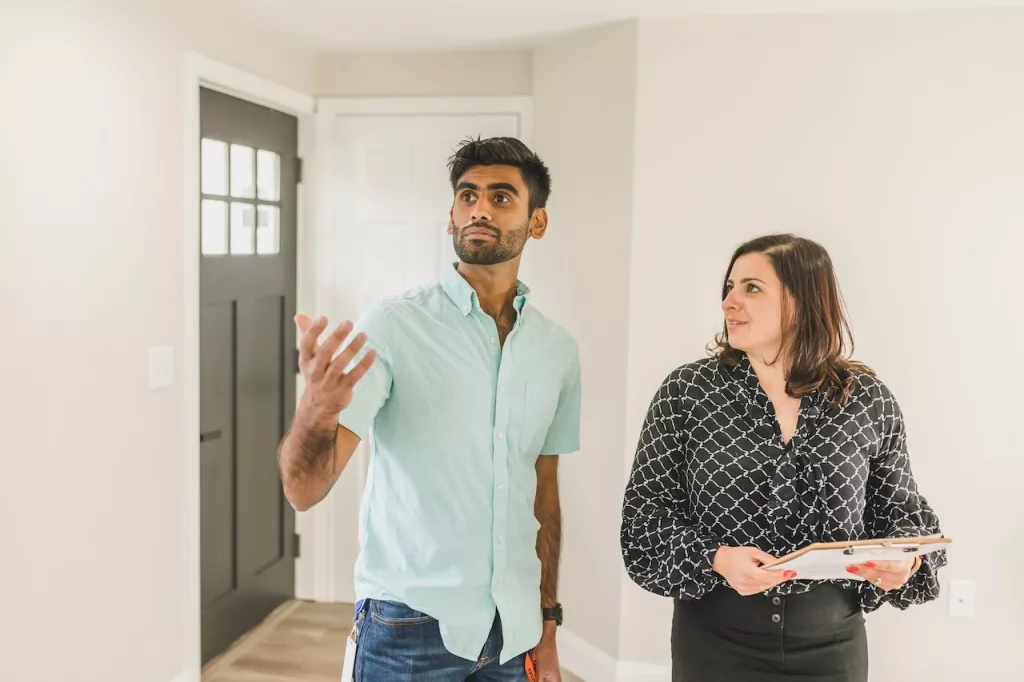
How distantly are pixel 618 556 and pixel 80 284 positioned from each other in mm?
1896

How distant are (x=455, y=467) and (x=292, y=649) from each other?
2.17 metres

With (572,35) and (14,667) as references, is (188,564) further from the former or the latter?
(572,35)

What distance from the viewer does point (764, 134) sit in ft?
9.13

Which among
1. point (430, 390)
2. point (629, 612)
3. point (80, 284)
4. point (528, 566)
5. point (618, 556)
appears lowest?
point (629, 612)

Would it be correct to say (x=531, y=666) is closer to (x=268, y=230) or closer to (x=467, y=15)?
(x=467, y=15)

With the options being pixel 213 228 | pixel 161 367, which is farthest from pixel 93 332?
pixel 213 228

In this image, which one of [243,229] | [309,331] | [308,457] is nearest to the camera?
[309,331]

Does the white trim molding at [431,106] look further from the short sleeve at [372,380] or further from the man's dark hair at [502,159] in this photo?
the short sleeve at [372,380]

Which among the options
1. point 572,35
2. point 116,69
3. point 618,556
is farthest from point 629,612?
point 116,69

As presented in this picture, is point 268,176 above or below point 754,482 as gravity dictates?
above

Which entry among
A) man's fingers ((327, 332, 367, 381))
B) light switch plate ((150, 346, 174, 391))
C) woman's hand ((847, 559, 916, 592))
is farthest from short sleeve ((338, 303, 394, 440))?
light switch plate ((150, 346, 174, 391))

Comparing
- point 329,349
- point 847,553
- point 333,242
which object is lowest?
point 847,553

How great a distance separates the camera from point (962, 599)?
2.77 metres

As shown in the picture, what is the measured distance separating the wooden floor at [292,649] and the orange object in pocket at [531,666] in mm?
1680
